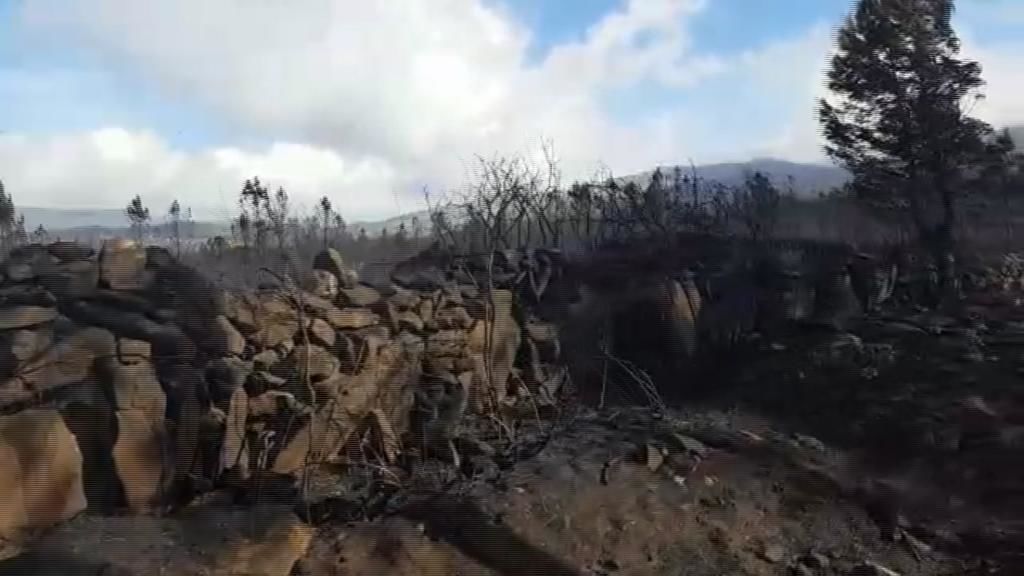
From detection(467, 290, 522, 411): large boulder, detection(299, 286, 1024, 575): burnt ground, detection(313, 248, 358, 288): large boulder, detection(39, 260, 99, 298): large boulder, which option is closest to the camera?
detection(299, 286, 1024, 575): burnt ground

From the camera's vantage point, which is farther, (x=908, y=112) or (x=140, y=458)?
(x=908, y=112)

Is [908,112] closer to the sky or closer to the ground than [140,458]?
closer to the sky

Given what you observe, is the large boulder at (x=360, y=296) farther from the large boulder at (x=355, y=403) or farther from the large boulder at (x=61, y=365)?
the large boulder at (x=61, y=365)

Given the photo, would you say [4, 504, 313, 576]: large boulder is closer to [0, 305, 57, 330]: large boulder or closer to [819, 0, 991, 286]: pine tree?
[0, 305, 57, 330]: large boulder

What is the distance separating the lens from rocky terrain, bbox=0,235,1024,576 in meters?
5.73

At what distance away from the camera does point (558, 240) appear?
665 inches

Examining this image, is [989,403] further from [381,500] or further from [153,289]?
[153,289]

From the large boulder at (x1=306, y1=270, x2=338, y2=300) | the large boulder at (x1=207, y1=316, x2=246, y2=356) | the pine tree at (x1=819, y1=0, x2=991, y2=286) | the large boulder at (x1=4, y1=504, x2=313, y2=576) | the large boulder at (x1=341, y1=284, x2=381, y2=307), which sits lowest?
the large boulder at (x1=4, y1=504, x2=313, y2=576)

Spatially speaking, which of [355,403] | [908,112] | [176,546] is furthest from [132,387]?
[908,112]

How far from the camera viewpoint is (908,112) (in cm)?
1862

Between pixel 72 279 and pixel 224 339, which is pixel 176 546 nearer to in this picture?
pixel 224 339

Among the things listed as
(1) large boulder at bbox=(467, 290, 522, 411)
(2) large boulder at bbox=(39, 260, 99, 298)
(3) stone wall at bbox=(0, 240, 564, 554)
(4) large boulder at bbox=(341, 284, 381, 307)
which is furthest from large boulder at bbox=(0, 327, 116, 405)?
(1) large boulder at bbox=(467, 290, 522, 411)

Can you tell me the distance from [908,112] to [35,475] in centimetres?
1711

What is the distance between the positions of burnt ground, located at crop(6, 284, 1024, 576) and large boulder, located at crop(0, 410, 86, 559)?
0.16 m
